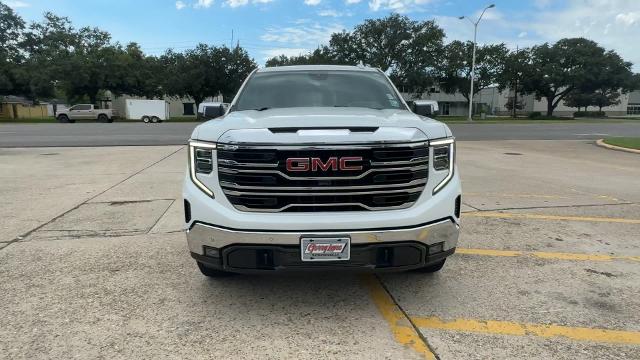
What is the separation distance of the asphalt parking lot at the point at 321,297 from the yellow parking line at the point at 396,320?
0.01m

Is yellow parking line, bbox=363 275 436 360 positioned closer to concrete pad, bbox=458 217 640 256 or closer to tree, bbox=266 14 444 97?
concrete pad, bbox=458 217 640 256

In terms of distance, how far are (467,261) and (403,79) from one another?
195ft

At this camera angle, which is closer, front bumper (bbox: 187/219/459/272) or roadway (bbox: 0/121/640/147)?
front bumper (bbox: 187/219/459/272)

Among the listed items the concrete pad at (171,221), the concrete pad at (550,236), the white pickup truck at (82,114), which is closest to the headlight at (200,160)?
the concrete pad at (171,221)

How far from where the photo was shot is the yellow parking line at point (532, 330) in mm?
3192

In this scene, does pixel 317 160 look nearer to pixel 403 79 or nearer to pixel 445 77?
pixel 403 79

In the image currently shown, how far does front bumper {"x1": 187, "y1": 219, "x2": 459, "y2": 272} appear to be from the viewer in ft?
10.2


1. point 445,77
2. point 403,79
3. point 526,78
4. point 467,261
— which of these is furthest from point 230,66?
point 467,261

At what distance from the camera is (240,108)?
473 cm

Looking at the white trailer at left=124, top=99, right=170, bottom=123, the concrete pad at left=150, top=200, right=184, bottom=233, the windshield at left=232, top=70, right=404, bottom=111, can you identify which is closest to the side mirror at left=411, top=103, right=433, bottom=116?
the windshield at left=232, top=70, right=404, bottom=111

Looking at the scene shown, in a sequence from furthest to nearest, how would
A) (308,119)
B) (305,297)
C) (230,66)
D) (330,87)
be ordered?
(230,66)
(330,87)
(305,297)
(308,119)

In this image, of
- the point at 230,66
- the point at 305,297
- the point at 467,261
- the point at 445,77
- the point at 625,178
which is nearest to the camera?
the point at 305,297

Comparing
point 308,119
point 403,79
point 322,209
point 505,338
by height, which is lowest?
point 505,338

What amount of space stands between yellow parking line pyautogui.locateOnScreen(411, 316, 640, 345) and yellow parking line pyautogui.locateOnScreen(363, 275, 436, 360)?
4.3 inches
